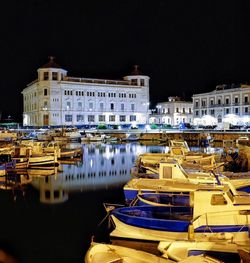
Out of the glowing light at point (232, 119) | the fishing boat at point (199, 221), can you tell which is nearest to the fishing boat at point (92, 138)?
the glowing light at point (232, 119)

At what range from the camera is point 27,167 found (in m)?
35.7

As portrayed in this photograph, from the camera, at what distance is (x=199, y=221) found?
12820 millimetres

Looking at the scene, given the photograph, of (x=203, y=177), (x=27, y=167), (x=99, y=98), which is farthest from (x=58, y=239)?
(x=99, y=98)

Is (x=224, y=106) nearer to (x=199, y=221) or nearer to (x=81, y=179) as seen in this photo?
(x=81, y=179)

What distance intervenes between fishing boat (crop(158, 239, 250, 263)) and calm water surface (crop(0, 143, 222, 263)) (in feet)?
14.2

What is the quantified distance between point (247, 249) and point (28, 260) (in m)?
8.20

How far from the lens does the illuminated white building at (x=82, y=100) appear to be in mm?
100875

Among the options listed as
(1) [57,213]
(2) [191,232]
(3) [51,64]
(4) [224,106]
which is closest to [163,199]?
(2) [191,232]

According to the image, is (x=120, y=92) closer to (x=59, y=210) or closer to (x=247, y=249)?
(x=59, y=210)

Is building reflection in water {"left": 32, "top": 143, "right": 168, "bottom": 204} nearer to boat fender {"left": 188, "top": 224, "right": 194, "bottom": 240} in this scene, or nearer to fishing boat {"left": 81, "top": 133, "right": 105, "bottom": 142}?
boat fender {"left": 188, "top": 224, "right": 194, "bottom": 240}

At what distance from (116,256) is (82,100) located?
311ft

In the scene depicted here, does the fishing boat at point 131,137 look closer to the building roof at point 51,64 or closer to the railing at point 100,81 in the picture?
the railing at point 100,81

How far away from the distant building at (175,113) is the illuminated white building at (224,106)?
15.3 metres

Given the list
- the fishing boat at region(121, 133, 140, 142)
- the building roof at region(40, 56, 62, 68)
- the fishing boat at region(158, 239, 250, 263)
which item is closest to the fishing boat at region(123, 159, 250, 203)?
the fishing boat at region(158, 239, 250, 263)
